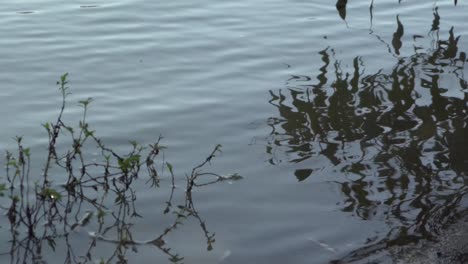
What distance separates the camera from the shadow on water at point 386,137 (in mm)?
5738

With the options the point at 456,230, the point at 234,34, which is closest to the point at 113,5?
the point at 234,34

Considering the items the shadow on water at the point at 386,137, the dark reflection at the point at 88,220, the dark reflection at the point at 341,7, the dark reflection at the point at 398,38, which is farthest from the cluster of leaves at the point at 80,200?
the dark reflection at the point at 341,7

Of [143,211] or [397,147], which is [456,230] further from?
[143,211]

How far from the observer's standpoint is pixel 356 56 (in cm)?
858

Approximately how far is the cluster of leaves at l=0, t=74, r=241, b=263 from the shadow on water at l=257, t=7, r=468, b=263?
0.80 meters

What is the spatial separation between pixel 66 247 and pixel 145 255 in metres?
0.46

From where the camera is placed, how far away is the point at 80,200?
5727 mm

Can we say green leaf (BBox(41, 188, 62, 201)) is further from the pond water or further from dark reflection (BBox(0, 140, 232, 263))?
the pond water

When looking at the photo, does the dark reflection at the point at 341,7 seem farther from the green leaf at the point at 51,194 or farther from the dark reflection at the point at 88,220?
the green leaf at the point at 51,194

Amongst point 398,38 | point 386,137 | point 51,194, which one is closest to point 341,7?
point 398,38

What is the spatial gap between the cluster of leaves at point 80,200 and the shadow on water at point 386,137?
31.5 inches

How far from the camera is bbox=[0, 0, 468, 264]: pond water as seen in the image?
18.1 ft

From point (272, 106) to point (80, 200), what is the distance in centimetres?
218

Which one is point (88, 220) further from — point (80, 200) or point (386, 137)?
point (386, 137)
